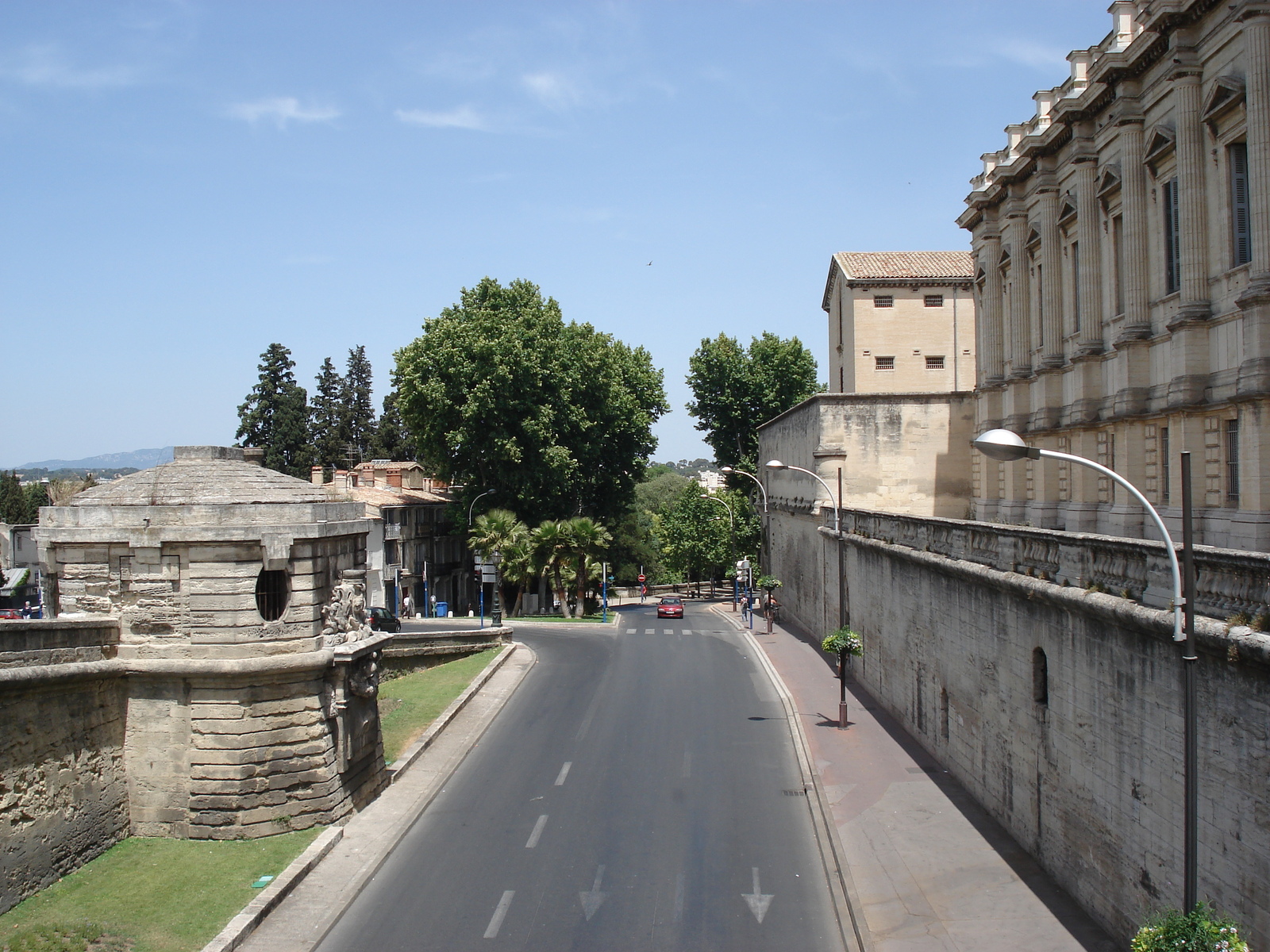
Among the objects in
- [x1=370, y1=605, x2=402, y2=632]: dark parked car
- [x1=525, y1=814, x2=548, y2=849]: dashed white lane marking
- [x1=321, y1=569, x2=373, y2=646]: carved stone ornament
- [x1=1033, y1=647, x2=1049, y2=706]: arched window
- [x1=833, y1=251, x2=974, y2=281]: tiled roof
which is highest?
[x1=833, y1=251, x2=974, y2=281]: tiled roof

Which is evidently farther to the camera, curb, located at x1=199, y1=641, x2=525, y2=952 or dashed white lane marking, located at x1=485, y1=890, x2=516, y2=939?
dashed white lane marking, located at x1=485, y1=890, x2=516, y2=939

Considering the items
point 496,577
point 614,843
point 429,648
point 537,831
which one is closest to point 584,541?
point 496,577

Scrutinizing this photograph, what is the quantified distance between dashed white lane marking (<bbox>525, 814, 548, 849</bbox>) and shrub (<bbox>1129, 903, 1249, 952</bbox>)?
998 centimetres

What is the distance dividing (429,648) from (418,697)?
22.7 ft

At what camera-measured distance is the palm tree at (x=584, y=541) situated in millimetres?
43844

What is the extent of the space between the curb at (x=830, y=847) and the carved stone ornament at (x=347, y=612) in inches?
330

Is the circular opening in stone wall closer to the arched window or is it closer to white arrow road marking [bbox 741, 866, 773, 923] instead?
white arrow road marking [bbox 741, 866, 773, 923]

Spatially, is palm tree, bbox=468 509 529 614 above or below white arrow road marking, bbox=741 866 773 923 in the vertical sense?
above

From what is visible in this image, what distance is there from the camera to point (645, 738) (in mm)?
22625

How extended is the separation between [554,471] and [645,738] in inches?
1062

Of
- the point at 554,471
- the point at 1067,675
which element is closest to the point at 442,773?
the point at 1067,675

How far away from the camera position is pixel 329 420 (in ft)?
253

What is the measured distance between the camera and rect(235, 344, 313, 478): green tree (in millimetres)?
67375

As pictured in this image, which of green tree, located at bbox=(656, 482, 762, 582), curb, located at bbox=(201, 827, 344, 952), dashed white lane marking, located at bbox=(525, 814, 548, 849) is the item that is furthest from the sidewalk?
green tree, located at bbox=(656, 482, 762, 582)
